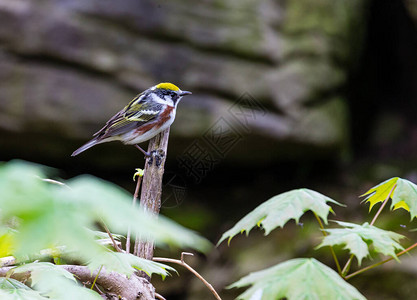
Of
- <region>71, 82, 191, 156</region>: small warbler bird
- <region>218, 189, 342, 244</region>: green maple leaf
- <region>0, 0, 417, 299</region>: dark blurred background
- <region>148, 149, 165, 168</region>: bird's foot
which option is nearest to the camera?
<region>218, 189, 342, 244</region>: green maple leaf

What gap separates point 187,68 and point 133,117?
2.22 metres

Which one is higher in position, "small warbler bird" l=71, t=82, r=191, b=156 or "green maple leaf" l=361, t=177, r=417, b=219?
"green maple leaf" l=361, t=177, r=417, b=219

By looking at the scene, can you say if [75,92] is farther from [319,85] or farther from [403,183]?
[403,183]

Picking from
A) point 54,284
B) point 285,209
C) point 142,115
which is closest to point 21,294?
→ point 54,284

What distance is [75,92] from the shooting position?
434cm

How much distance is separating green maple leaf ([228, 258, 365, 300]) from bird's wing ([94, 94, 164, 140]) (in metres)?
1.54

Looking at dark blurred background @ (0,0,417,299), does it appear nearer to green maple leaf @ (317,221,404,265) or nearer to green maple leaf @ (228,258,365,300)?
green maple leaf @ (317,221,404,265)

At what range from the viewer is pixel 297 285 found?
0.84m

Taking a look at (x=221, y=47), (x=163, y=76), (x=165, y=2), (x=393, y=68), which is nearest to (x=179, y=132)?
(x=163, y=76)

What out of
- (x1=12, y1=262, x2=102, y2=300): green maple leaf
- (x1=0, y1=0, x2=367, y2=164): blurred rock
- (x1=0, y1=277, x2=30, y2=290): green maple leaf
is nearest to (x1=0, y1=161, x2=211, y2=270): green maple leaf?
(x1=12, y1=262, x2=102, y2=300): green maple leaf

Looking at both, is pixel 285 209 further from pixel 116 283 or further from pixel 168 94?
pixel 168 94

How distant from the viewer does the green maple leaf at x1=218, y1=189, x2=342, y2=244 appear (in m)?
1.08

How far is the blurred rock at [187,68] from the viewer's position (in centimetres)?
429

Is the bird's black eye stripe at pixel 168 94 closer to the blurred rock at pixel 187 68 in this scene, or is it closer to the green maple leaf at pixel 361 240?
the green maple leaf at pixel 361 240
